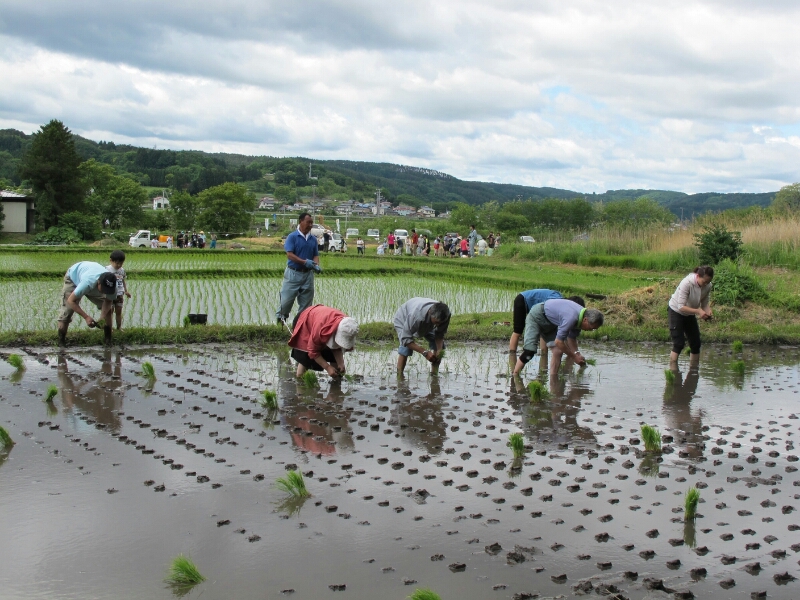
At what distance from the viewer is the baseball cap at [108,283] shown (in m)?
9.59

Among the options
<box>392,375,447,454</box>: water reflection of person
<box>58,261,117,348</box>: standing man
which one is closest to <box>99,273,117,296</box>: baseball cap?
<box>58,261,117,348</box>: standing man

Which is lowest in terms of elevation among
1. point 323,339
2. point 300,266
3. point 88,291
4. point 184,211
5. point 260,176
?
point 323,339

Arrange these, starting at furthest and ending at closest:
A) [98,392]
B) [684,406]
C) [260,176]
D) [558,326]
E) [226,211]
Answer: [260,176], [226,211], [558,326], [98,392], [684,406]

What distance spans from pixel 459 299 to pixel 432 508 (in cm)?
1175

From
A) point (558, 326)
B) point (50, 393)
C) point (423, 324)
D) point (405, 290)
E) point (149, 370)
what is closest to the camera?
point (50, 393)

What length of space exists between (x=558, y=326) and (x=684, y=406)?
1.50 m

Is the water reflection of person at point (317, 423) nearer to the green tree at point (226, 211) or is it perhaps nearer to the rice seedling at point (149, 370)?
the rice seedling at point (149, 370)

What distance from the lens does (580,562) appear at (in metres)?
4.11

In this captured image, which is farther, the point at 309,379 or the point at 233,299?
the point at 233,299

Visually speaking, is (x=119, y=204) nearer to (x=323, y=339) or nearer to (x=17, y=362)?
(x=17, y=362)

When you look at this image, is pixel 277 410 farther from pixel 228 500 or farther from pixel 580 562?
pixel 580 562

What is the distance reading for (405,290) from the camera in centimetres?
1789

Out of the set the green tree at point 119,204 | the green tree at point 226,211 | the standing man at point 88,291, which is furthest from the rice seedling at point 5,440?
the green tree at point 119,204

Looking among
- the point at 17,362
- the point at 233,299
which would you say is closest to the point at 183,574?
the point at 17,362
